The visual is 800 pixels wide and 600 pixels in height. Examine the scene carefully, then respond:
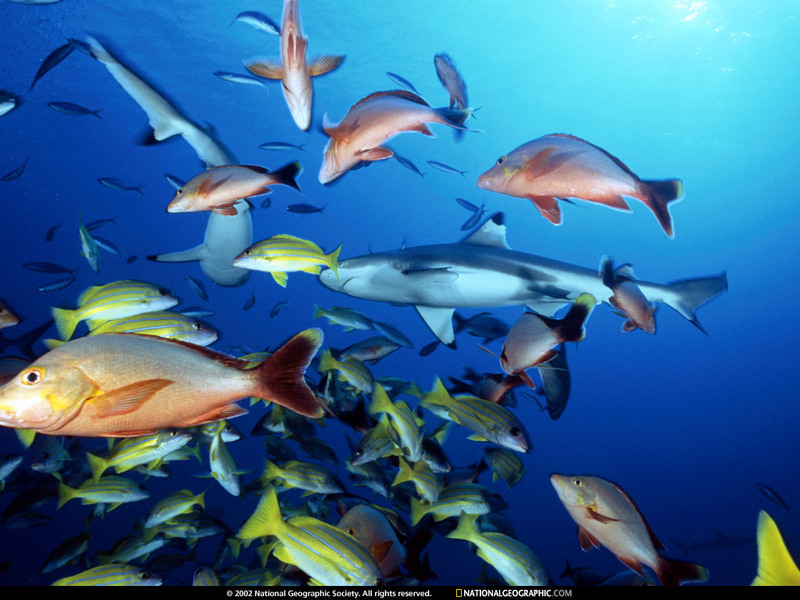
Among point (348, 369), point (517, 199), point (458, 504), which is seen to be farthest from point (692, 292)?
point (517, 199)

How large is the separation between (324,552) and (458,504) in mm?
1518

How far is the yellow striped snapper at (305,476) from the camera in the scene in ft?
12.0

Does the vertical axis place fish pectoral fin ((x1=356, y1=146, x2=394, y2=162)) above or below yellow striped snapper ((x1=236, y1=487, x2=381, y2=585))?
above

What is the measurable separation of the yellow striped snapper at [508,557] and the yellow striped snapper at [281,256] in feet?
7.24

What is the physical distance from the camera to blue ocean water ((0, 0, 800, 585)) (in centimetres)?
2122

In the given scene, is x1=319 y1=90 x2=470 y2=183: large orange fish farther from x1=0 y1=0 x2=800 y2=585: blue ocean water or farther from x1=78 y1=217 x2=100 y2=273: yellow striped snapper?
x1=78 y1=217 x2=100 y2=273: yellow striped snapper

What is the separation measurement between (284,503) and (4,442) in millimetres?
17628

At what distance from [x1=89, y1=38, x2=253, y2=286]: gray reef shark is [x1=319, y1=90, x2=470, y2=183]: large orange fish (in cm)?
114

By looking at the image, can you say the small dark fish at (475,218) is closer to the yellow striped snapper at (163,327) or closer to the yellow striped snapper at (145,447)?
the yellow striped snapper at (163,327)

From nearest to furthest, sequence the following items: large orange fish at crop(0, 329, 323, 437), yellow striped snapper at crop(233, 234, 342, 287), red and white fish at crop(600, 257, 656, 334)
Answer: large orange fish at crop(0, 329, 323, 437) → red and white fish at crop(600, 257, 656, 334) → yellow striped snapper at crop(233, 234, 342, 287)

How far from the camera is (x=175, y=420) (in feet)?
4.92

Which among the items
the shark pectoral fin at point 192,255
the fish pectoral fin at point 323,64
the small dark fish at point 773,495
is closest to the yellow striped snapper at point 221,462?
the shark pectoral fin at point 192,255

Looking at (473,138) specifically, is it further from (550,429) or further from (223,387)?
(223,387)

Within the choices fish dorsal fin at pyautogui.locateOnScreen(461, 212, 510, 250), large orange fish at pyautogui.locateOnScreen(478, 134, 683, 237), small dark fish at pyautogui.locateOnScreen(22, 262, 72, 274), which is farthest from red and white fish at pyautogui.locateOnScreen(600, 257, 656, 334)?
small dark fish at pyautogui.locateOnScreen(22, 262, 72, 274)
